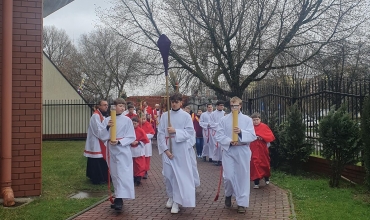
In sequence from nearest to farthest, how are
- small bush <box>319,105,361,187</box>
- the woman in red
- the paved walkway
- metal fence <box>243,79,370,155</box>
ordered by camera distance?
the paved walkway < small bush <box>319,105,361,187</box> < the woman in red < metal fence <box>243,79,370,155</box>

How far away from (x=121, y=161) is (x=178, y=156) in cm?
92

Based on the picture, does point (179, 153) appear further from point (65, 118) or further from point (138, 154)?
point (65, 118)

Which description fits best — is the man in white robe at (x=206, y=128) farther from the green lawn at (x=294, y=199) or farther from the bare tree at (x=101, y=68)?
the bare tree at (x=101, y=68)

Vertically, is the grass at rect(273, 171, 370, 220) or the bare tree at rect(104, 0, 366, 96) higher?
the bare tree at rect(104, 0, 366, 96)

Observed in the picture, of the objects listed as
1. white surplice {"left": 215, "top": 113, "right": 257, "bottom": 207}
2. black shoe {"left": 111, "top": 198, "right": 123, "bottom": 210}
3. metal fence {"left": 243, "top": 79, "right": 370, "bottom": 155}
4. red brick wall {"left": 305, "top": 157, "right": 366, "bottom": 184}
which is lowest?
black shoe {"left": 111, "top": 198, "right": 123, "bottom": 210}

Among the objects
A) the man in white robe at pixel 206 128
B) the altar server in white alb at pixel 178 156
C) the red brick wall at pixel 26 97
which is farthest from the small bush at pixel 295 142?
the red brick wall at pixel 26 97

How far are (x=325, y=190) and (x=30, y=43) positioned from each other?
20.4 ft

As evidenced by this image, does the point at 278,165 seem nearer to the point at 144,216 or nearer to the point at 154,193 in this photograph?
the point at 154,193

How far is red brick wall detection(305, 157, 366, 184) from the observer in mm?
9055

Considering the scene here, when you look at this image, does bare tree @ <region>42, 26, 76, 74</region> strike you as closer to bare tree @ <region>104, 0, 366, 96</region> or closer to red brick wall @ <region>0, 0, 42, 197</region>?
bare tree @ <region>104, 0, 366, 96</region>

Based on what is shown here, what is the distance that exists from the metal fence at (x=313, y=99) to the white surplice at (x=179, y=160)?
3.82 m

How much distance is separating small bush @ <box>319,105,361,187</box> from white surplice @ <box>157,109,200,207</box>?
305 centimetres

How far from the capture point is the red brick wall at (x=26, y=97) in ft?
26.2

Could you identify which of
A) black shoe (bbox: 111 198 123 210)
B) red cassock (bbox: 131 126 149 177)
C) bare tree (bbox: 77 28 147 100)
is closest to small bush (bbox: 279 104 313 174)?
red cassock (bbox: 131 126 149 177)
